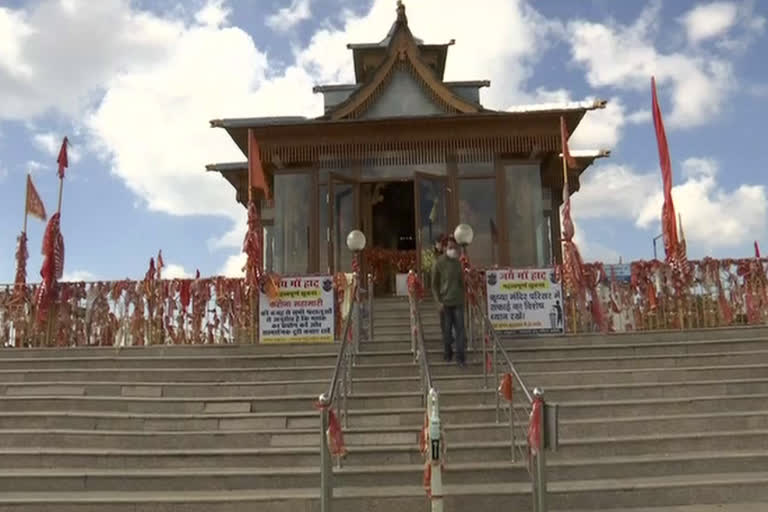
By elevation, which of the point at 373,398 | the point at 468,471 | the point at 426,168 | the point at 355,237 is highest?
the point at 426,168

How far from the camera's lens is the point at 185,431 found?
8141mm

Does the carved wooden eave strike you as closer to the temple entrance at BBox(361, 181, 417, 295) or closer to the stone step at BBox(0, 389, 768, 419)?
the temple entrance at BBox(361, 181, 417, 295)

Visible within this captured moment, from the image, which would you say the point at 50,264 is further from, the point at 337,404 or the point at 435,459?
the point at 435,459

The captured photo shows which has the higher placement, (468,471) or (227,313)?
(227,313)

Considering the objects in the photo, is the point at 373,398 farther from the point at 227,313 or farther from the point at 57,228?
the point at 57,228

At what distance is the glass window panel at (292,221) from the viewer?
15.3 meters

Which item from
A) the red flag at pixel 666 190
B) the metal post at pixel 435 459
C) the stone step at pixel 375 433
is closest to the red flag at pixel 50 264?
the stone step at pixel 375 433

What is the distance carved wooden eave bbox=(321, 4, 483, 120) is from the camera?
49.7 ft

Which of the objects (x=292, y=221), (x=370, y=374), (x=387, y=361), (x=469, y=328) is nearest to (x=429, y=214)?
(x=292, y=221)

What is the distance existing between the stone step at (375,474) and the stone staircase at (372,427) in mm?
15

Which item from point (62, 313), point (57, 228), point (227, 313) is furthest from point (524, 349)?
point (57, 228)

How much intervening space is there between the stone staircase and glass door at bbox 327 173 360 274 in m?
4.73

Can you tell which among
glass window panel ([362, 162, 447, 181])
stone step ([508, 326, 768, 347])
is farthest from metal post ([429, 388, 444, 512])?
glass window panel ([362, 162, 447, 181])

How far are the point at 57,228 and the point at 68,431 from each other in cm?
626
